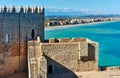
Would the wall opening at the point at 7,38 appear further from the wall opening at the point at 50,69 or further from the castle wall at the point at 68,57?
the wall opening at the point at 50,69

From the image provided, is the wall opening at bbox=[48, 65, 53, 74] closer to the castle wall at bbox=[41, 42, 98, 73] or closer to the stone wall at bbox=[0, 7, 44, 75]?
the castle wall at bbox=[41, 42, 98, 73]

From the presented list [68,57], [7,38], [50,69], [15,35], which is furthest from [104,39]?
[50,69]

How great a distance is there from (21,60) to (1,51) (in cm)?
183

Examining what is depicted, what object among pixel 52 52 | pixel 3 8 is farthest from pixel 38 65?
pixel 3 8

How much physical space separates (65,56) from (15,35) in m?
4.42

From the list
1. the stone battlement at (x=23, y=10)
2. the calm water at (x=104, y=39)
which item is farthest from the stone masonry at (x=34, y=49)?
the calm water at (x=104, y=39)

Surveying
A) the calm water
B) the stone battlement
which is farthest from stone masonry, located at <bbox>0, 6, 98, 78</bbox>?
the calm water

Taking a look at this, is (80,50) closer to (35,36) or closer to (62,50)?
(62,50)

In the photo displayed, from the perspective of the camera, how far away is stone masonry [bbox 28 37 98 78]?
85.4ft

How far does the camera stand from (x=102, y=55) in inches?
2080

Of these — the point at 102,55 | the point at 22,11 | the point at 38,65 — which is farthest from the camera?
the point at 102,55

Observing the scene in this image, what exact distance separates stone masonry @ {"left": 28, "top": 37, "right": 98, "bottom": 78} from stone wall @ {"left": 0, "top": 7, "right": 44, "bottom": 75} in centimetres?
149

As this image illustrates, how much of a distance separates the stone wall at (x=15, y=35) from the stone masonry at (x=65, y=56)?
1489mm

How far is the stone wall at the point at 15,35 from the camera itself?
27.1m
